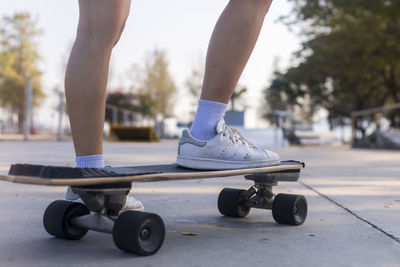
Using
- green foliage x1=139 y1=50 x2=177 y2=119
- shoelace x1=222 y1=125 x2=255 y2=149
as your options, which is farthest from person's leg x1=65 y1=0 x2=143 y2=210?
green foliage x1=139 y1=50 x2=177 y2=119

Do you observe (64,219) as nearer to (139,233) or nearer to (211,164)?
(139,233)

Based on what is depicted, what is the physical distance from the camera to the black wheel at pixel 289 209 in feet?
6.20

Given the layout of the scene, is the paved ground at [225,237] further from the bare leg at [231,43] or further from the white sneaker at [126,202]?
the bare leg at [231,43]

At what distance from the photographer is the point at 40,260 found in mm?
1344

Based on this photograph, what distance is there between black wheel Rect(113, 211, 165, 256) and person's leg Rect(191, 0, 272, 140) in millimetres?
513

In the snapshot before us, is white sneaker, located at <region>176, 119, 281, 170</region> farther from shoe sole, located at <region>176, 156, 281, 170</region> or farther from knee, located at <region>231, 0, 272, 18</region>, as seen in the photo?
knee, located at <region>231, 0, 272, 18</region>

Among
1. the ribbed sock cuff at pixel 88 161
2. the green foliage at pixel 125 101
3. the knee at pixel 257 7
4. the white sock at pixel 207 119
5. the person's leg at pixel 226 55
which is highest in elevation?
the green foliage at pixel 125 101

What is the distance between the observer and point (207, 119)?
1.82 meters

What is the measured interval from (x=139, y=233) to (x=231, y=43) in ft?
2.74

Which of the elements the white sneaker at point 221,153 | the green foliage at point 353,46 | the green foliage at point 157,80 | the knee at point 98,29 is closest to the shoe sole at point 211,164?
the white sneaker at point 221,153

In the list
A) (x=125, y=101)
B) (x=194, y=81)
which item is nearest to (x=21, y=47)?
(x=125, y=101)

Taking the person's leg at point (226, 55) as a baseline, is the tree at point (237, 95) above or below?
above

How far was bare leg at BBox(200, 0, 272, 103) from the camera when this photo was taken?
1787mm

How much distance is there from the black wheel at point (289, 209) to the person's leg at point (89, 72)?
2.57 feet
